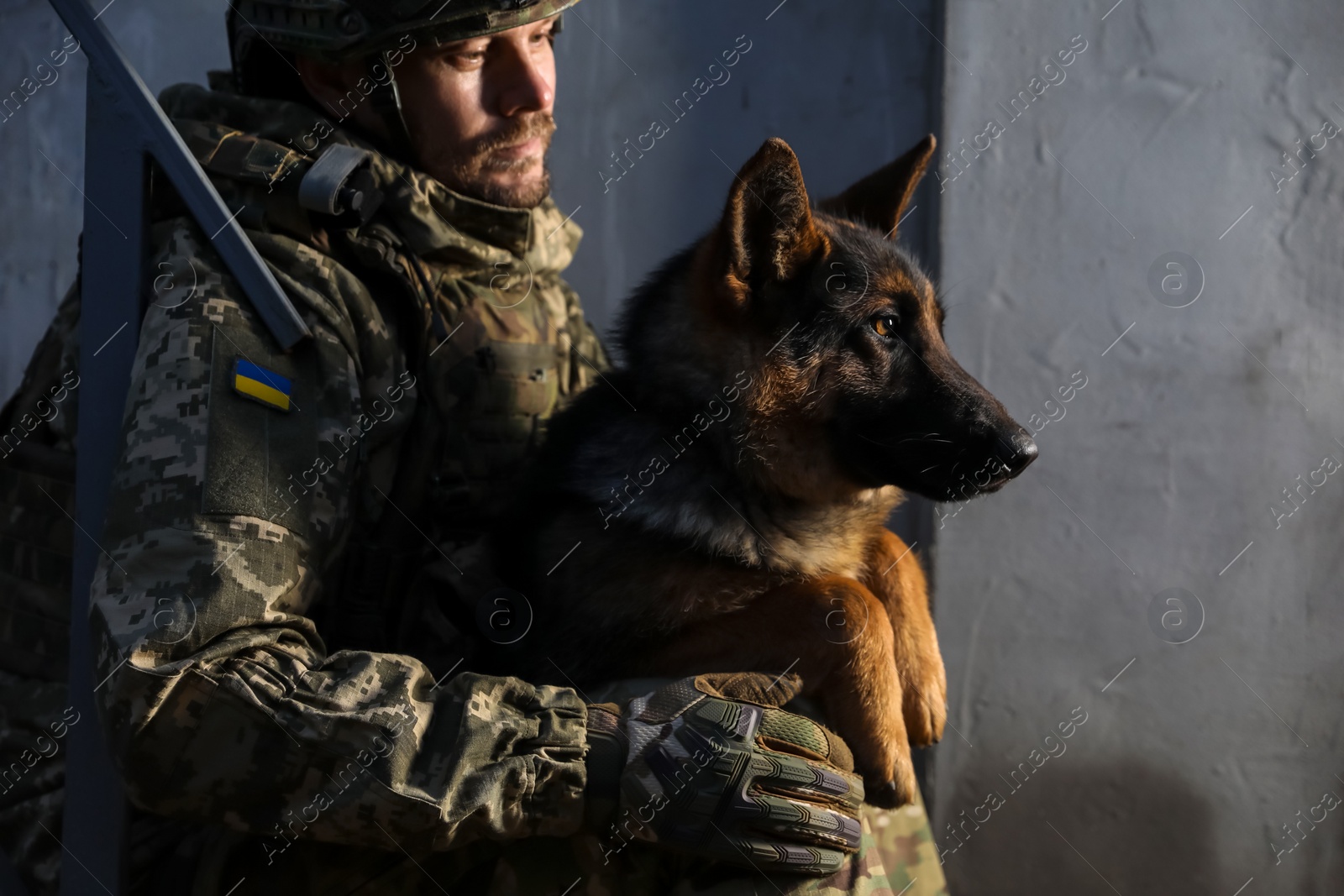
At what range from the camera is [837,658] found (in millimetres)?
2184

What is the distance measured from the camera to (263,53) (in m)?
2.85

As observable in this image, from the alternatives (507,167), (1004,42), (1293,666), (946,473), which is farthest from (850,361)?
(1293,666)

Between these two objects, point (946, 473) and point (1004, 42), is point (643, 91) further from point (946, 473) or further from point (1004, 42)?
point (946, 473)

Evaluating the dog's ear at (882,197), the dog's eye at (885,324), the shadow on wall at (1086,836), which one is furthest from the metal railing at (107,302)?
the shadow on wall at (1086,836)

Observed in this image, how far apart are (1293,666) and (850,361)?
1.98m

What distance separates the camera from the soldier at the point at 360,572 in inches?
74.0

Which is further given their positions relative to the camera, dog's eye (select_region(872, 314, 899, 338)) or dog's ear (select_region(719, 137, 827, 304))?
dog's eye (select_region(872, 314, 899, 338))

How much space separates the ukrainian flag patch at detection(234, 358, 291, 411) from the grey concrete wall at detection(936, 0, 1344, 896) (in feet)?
7.14

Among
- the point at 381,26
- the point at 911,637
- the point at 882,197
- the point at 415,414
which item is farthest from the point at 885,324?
the point at 381,26

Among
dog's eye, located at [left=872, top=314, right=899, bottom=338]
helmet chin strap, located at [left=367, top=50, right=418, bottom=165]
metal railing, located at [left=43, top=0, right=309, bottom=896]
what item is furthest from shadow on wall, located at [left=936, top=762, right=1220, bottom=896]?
helmet chin strap, located at [left=367, top=50, right=418, bottom=165]

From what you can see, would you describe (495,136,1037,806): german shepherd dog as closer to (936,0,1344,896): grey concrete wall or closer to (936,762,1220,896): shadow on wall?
(936,0,1344,896): grey concrete wall

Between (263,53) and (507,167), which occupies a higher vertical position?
(263,53)

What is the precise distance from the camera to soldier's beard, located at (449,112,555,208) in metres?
2.81

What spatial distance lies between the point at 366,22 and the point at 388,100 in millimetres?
188
